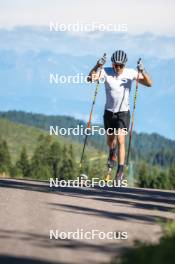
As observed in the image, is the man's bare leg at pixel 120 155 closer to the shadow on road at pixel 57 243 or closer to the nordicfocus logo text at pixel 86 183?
the nordicfocus logo text at pixel 86 183

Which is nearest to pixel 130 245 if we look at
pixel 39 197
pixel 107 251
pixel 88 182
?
pixel 107 251

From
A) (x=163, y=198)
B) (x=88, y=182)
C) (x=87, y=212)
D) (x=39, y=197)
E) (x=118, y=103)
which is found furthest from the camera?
(x=88, y=182)

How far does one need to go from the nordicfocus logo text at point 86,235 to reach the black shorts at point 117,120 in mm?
7607

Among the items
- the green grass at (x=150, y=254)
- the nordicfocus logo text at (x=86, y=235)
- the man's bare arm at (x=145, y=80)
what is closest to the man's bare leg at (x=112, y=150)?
the man's bare arm at (x=145, y=80)

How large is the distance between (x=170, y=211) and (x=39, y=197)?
2418mm

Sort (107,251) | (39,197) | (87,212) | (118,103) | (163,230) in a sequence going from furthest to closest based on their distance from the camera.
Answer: (118,103) → (39,197) → (87,212) → (163,230) → (107,251)

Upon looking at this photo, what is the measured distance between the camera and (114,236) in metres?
9.73

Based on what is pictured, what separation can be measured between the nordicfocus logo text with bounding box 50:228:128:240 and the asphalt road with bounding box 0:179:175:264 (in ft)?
0.14

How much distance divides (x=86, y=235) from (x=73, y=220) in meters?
1.49

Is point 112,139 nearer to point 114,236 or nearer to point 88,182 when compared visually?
point 88,182

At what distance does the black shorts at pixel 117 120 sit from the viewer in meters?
17.8

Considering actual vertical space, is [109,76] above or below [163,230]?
above

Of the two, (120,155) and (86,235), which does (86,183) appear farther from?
(86,235)

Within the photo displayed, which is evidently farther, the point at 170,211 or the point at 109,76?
the point at 109,76
